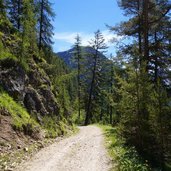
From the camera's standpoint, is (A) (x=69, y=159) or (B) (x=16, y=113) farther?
(B) (x=16, y=113)

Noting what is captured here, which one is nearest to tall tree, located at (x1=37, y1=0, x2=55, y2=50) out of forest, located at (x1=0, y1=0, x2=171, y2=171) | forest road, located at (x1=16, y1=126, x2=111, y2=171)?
forest, located at (x1=0, y1=0, x2=171, y2=171)

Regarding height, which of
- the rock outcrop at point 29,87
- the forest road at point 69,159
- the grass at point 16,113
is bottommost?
the forest road at point 69,159

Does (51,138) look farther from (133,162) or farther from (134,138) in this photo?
(133,162)

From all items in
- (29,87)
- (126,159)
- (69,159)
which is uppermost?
(29,87)

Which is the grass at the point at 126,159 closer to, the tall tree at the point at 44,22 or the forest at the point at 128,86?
the forest at the point at 128,86

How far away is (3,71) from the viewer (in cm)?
2047

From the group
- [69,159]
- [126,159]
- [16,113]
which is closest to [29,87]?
[16,113]

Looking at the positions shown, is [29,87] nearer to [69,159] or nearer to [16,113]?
[16,113]

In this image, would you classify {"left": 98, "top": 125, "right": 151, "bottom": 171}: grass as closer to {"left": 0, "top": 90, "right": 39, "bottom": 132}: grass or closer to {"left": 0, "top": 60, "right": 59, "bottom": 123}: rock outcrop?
{"left": 0, "top": 90, "right": 39, "bottom": 132}: grass

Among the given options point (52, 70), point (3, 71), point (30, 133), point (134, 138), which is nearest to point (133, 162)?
point (134, 138)

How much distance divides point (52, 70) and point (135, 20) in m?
15.0

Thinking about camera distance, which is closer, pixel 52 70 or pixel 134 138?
pixel 134 138

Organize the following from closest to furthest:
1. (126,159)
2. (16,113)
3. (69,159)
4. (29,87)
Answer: (126,159)
(69,159)
(16,113)
(29,87)

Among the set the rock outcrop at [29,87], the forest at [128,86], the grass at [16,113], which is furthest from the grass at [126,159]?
the rock outcrop at [29,87]
